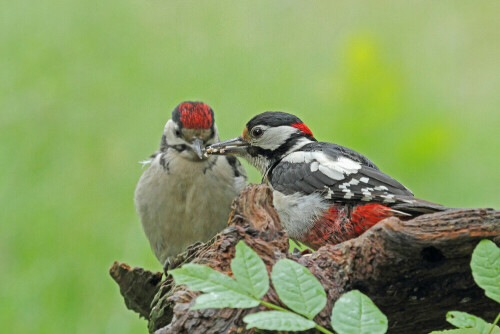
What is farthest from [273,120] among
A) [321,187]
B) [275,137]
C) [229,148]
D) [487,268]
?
[487,268]

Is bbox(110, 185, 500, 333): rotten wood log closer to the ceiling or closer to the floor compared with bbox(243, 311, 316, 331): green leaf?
closer to the floor

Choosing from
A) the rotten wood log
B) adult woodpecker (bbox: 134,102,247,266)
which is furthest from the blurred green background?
the rotten wood log

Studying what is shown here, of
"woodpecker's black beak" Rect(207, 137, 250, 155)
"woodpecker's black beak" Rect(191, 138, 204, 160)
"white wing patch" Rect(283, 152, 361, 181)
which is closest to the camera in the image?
"white wing patch" Rect(283, 152, 361, 181)

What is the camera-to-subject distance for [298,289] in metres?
1.68

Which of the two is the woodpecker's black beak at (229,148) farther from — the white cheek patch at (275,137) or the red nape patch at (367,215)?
the red nape patch at (367,215)

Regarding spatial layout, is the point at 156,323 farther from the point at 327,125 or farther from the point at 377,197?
the point at 327,125

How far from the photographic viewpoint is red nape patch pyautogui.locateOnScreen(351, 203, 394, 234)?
3.21m

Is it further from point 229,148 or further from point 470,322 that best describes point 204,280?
point 229,148

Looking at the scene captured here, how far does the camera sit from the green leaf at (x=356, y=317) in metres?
1.61

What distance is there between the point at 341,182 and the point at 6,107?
148 inches

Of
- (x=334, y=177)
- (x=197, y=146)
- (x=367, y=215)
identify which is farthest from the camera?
(x=197, y=146)

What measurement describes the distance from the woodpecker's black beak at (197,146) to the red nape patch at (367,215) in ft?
4.28

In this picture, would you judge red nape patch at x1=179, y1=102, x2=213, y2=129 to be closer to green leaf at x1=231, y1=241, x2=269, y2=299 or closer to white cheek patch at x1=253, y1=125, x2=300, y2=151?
white cheek patch at x1=253, y1=125, x2=300, y2=151

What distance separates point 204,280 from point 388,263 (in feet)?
3.16
